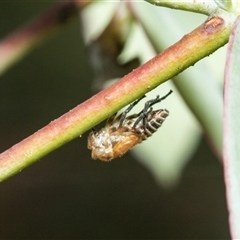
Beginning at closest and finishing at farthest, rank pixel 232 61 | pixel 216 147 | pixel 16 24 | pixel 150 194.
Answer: pixel 232 61
pixel 216 147
pixel 16 24
pixel 150 194

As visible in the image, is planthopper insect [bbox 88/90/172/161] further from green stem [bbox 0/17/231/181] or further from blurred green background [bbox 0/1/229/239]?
blurred green background [bbox 0/1/229/239]

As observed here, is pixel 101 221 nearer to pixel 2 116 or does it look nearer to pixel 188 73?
pixel 2 116

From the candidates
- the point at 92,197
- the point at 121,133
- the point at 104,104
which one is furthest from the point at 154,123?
the point at 92,197

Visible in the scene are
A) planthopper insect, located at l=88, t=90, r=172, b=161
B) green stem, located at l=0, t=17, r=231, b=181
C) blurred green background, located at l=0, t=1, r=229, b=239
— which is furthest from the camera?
blurred green background, located at l=0, t=1, r=229, b=239

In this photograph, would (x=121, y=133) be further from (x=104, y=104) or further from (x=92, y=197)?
(x=92, y=197)

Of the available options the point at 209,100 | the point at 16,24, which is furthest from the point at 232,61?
the point at 16,24

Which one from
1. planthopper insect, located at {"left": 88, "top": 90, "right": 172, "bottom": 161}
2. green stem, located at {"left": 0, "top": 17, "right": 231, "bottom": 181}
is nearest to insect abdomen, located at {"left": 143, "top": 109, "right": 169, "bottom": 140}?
planthopper insect, located at {"left": 88, "top": 90, "right": 172, "bottom": 161}
